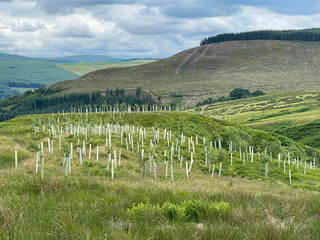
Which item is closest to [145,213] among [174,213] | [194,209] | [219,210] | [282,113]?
[174,213]

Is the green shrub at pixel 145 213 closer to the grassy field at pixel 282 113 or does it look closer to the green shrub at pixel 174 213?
the green shrub at pixel 174 213

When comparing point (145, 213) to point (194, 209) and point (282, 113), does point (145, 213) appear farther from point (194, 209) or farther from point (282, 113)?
point (282, 113)

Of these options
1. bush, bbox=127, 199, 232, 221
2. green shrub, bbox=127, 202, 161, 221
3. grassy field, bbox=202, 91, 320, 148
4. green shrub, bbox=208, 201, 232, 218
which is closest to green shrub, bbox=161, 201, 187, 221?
bush, bbox=127, 199, 232, 221

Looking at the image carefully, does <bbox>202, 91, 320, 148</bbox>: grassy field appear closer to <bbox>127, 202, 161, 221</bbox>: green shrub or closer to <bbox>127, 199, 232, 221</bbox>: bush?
<bbox>127, 199, 232, 221</bbox>: bush

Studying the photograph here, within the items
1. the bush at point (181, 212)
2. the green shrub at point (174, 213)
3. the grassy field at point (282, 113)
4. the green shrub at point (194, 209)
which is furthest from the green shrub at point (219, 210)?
the grassy field at point (282, 113)

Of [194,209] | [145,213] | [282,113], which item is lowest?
[282,113]

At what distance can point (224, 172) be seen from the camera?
33594mm

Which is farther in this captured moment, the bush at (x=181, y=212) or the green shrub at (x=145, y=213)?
the bush at (x=181, y=212)

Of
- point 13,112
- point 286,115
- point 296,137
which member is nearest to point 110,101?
point 13,112

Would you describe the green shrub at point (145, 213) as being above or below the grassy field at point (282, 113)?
above

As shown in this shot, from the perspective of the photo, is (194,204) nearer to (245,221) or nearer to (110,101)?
(245,221)

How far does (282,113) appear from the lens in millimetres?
146875

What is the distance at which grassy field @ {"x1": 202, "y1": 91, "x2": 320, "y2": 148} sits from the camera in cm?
11062

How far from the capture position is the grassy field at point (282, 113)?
111 m
